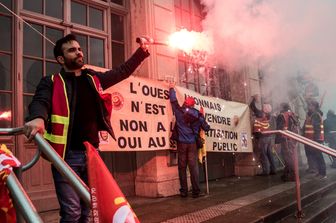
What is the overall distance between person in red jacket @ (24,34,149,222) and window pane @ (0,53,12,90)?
8.38ft

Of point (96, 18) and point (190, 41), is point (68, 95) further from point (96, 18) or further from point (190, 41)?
point (190, 41)

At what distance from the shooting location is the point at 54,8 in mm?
6117

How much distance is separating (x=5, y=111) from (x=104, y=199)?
3.92 m

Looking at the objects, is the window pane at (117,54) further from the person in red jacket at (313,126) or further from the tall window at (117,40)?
the person in red jacket at (313,126)

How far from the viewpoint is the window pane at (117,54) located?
7.06 meters

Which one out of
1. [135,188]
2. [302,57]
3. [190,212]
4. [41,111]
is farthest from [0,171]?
[302,57]

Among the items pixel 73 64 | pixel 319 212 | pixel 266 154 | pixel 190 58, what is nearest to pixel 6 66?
pixel 73 64

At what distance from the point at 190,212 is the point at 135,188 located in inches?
78.7

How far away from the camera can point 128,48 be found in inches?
285

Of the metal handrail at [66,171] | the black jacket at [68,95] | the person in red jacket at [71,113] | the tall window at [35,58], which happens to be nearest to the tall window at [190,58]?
the tall window at [35,58]

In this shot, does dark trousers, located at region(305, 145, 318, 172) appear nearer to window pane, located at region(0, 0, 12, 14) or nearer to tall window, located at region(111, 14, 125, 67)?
tall window, located at region(111, 14, 125, 67)

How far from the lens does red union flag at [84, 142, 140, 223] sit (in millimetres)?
1909

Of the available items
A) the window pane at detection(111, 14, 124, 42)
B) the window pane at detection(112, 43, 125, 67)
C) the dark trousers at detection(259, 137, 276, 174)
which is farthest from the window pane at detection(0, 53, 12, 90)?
the dark trousers at detection(259, 137, 276, 174)

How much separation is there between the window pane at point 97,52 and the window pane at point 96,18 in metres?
0.28
